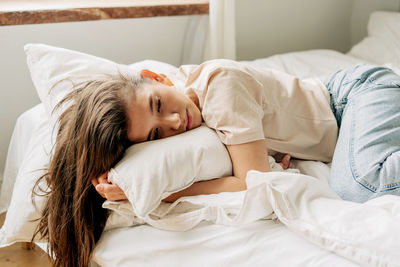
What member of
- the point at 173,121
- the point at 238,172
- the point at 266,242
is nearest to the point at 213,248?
the point at 266,242

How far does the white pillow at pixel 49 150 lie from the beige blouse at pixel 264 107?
0.22ft

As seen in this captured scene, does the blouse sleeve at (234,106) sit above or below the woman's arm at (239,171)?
above

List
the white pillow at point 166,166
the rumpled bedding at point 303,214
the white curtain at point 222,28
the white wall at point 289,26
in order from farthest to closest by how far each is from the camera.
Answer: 1. the white wall at point 289,26
2. the white curtain at point 222,28
3. the white pillow at point 166,166
4. the rumpled bedding at point 303,214

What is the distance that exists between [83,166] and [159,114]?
0.77 feet

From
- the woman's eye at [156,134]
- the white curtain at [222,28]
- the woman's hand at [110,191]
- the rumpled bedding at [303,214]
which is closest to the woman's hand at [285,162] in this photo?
the rumpled bedding at [303,214]

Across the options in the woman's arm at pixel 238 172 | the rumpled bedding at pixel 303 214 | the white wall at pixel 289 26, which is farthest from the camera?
the white wall at pixel 289 26

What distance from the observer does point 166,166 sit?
1093mm

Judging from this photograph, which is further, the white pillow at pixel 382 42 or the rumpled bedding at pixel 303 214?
the white pillow at pixel 382 42

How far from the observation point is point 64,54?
1422 mm

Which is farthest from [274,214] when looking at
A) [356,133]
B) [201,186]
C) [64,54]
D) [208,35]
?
[208,35]

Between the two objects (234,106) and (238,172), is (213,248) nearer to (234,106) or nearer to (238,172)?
(238,172)

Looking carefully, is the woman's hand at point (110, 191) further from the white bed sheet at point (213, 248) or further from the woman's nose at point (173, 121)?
the woman's nose at point (173, 121)

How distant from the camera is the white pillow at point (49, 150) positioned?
1.09 m

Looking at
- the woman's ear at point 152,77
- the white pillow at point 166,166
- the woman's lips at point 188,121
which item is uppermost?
the woman's ear at point 152,77
